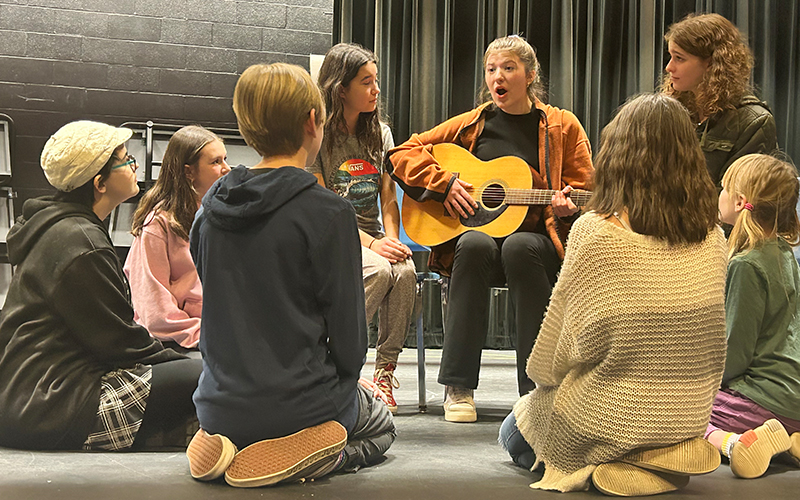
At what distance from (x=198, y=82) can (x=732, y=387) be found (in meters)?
3.80

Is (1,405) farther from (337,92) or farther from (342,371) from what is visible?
(337,92)

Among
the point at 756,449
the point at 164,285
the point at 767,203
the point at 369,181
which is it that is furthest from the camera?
the point at 369,181

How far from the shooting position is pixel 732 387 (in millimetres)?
1893

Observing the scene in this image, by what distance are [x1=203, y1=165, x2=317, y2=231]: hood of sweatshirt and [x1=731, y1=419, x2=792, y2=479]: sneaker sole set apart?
3.83 ft

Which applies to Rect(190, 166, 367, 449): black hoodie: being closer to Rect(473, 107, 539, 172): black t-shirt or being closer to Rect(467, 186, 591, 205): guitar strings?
Rect(467, 186, 591, 205): guitar strings

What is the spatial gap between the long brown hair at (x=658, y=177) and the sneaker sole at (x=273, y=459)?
783mm


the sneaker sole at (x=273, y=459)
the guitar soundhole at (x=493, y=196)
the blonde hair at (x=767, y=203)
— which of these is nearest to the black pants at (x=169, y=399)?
the sneaker sole at (x=273, y=459)

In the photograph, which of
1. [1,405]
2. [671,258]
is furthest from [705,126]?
[1,405]

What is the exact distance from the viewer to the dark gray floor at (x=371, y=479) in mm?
1444

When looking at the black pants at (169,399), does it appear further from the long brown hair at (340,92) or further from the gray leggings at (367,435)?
the long brown hair at (340,92)

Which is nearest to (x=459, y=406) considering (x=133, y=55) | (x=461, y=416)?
(x=461, y=416)

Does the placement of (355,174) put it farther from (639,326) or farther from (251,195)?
(639,326)

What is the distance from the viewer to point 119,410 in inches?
70.6

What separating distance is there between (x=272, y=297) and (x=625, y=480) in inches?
32.1
